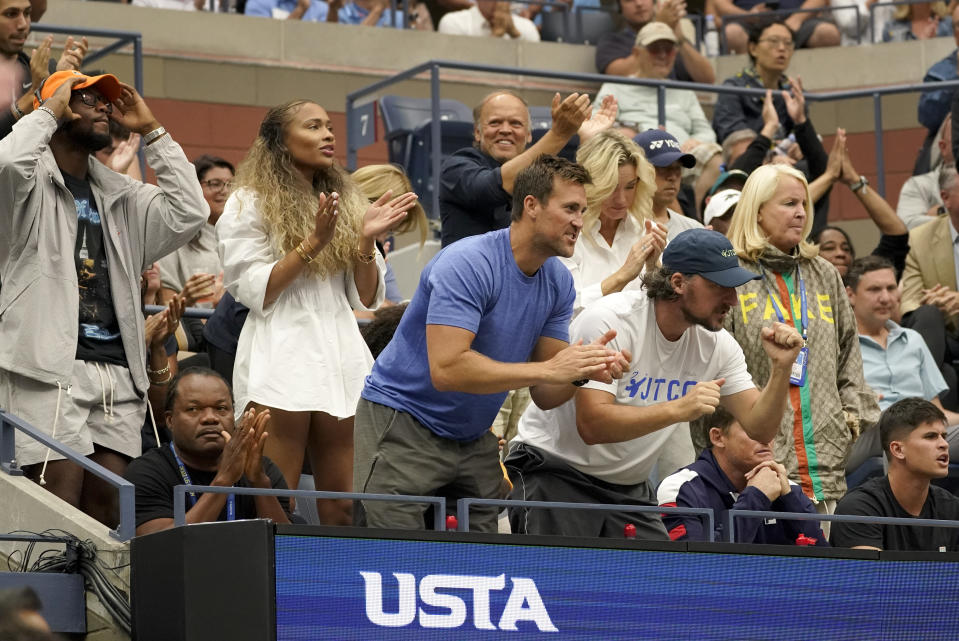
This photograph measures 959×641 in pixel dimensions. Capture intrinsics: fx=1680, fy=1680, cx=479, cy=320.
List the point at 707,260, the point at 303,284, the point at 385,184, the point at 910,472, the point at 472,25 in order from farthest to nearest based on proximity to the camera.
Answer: the point at 472,25 → the point at 385,184 → the point at 910,472 → the point at 303,284 → the point at 707,260

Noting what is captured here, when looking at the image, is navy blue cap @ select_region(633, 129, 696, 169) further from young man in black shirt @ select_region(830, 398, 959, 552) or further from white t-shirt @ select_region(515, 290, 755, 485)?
white t-shirt @ select_region(515, 290, 755, 485)

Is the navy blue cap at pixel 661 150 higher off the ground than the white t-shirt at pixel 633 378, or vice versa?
the navy blue cap at pixel 661 150

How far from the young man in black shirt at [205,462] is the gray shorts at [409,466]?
0.35 meters

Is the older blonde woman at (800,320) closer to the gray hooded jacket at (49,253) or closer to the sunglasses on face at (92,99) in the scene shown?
the gray hooded jacket at (49,253)

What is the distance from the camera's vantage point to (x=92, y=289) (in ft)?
20.9

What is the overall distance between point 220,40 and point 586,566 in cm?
961

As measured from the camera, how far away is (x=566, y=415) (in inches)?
243

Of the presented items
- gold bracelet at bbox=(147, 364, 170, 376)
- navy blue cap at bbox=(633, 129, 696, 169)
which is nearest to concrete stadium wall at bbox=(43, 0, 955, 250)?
navy blue cap at bbox=(633, 129, 696, 169)

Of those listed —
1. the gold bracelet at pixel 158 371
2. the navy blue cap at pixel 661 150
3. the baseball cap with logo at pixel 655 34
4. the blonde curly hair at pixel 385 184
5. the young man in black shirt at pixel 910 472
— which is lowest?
the young man in black shirt at pixel 910 472

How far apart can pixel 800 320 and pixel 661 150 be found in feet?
4.57

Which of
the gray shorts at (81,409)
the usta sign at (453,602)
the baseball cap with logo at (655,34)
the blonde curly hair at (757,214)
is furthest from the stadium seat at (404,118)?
the usta sign at (453,602)

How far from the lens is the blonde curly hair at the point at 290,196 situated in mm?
6715

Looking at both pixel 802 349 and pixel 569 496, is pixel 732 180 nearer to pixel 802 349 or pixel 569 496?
pixel 802 349

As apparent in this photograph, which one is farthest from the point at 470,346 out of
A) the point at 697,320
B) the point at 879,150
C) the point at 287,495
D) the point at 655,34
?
the point at 879,150
